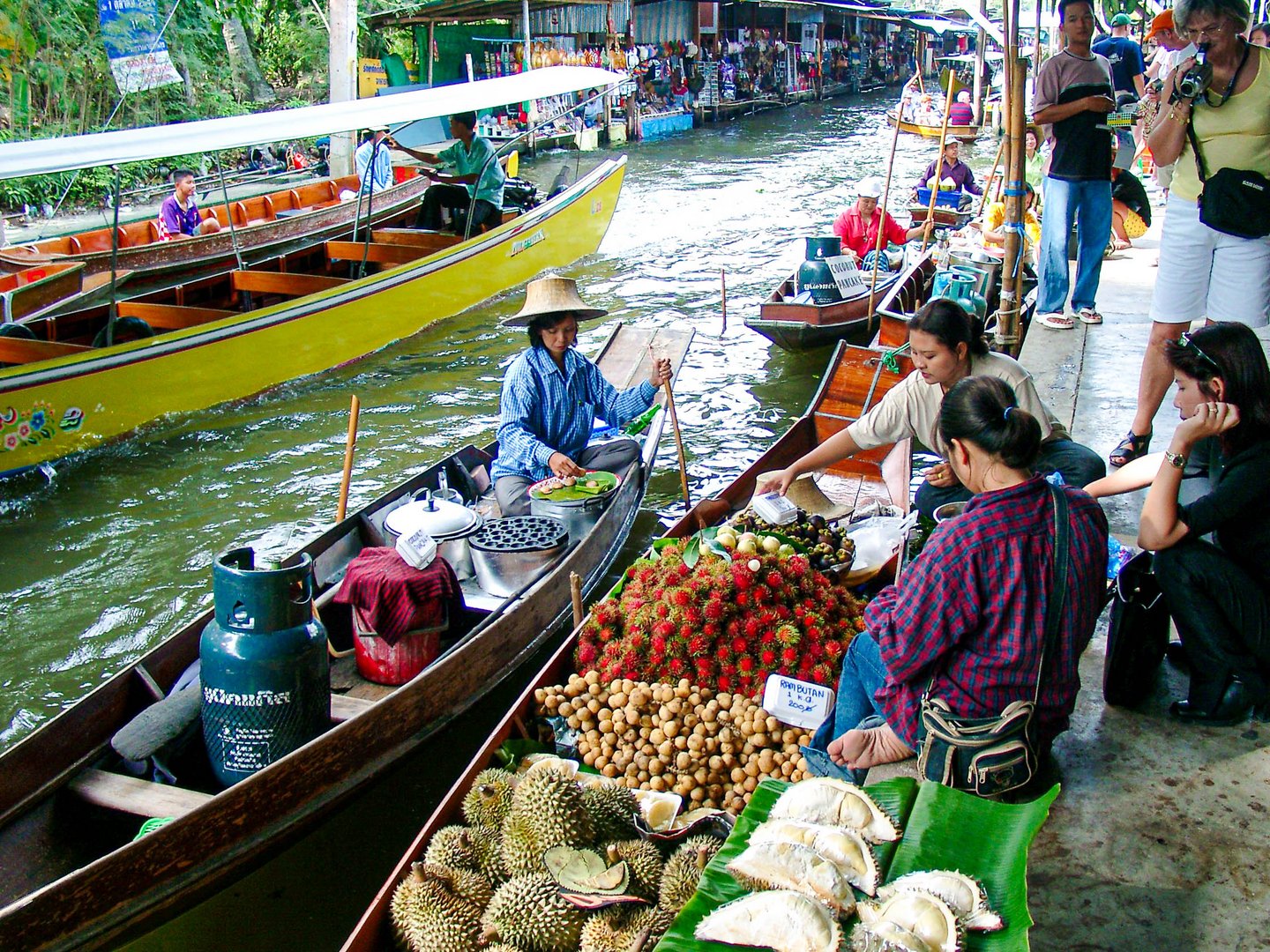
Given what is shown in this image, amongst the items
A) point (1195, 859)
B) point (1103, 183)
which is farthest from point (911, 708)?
point (1103, 183)

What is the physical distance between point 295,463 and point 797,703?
577 cm

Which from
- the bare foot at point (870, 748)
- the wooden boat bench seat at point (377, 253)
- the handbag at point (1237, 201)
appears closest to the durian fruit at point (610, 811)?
the bare foot at point (870, 748)

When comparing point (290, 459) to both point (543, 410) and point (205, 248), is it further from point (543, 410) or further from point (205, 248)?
point (205, 248)

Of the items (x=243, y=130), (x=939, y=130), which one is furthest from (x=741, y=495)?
(x=939, y=130)

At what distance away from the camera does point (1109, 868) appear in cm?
256

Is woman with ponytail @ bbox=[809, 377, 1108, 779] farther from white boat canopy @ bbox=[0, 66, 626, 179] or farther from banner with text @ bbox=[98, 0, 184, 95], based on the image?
banner with text @ bbox=[98, 0, 184, 95]

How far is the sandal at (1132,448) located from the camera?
14.9 ft

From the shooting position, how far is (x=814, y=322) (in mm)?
8711

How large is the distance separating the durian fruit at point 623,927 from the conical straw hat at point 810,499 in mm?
2416

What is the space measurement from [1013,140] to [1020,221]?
47 cm

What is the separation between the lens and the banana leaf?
2102 mm

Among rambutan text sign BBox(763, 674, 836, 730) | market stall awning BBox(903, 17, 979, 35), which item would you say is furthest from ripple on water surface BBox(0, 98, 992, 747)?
market stall awning BBox(903, 17, 979, 35)

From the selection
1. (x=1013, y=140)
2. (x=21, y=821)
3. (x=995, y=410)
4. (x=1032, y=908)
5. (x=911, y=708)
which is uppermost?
(x=1013, y=140)

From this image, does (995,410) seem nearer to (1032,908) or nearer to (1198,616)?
(1198,616)
